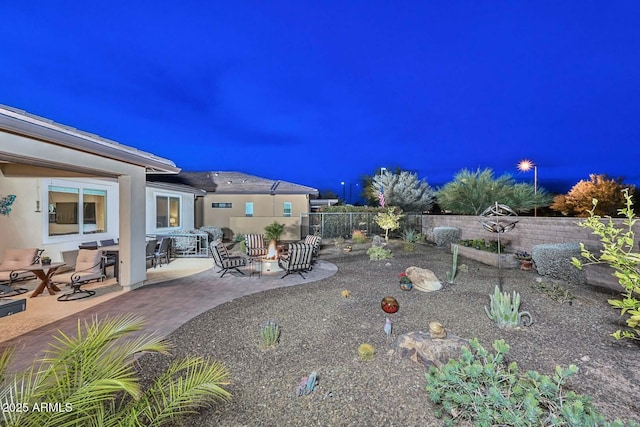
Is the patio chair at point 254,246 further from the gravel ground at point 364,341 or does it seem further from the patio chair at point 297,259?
the gravel ground at point 364,341

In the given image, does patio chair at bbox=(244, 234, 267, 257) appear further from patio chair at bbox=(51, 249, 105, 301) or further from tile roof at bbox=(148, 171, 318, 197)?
tile roof at bbox=(148, 171, 318, 197)

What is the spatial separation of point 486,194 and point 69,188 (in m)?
18.4

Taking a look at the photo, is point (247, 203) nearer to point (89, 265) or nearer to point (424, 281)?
point (89, 265)

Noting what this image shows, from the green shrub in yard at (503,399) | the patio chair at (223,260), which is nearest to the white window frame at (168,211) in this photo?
the patio chair at (223,260)

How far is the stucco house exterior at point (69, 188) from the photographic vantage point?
427 centimetres

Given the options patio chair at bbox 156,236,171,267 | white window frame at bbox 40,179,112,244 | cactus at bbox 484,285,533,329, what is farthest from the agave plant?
white window frame at bbox 40,179,112,244

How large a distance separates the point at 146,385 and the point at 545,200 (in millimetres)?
20259

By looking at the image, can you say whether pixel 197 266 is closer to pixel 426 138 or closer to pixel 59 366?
pixel 59 366

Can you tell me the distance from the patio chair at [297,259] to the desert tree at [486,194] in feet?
38.6

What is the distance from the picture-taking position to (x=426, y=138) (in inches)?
2112

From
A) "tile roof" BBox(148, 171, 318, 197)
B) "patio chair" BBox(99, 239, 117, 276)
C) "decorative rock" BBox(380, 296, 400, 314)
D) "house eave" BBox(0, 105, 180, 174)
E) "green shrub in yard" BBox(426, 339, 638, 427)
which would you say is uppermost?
"tile roof" BBox(148, 171, 318, 197)

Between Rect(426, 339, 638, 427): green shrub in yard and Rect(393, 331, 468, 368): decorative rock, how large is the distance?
60 centimetres

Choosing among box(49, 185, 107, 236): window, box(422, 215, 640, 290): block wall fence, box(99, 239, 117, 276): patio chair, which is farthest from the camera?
box(49, 185, 107, 236): window

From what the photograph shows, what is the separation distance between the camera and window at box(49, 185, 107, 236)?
8.53 metres
